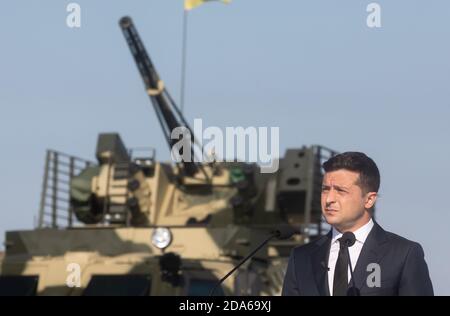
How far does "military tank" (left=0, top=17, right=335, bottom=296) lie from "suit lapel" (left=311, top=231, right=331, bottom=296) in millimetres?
9857

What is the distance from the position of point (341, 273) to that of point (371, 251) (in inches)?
8.4

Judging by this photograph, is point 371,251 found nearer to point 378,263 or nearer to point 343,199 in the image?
point 378,263

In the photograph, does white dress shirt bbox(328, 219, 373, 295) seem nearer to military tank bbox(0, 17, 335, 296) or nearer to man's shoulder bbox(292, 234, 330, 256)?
man's shoulder bbox(292, 234, 330, 256)

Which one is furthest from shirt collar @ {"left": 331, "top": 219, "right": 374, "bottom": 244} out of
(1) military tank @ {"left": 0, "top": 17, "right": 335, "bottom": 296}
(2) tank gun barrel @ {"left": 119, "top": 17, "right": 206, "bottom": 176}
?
(2) tank gun barrel @ {"left": 119, "top": 17, "right": 206, "bottom": 176}

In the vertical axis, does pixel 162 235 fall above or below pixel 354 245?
below

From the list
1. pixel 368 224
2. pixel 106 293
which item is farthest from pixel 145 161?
pixel 368 224

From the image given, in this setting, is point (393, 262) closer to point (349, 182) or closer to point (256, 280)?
point (349, 182)

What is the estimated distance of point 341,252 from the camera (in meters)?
4.66

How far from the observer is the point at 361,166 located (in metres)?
4.73

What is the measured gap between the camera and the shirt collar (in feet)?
15.7

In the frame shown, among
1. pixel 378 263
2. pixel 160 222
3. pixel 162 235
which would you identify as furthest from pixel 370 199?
pixel 160 222

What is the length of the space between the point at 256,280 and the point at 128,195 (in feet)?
12.1

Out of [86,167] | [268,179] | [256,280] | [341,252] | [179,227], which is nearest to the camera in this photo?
[341,252]

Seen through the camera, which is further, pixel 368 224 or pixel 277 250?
pixel 277 250
